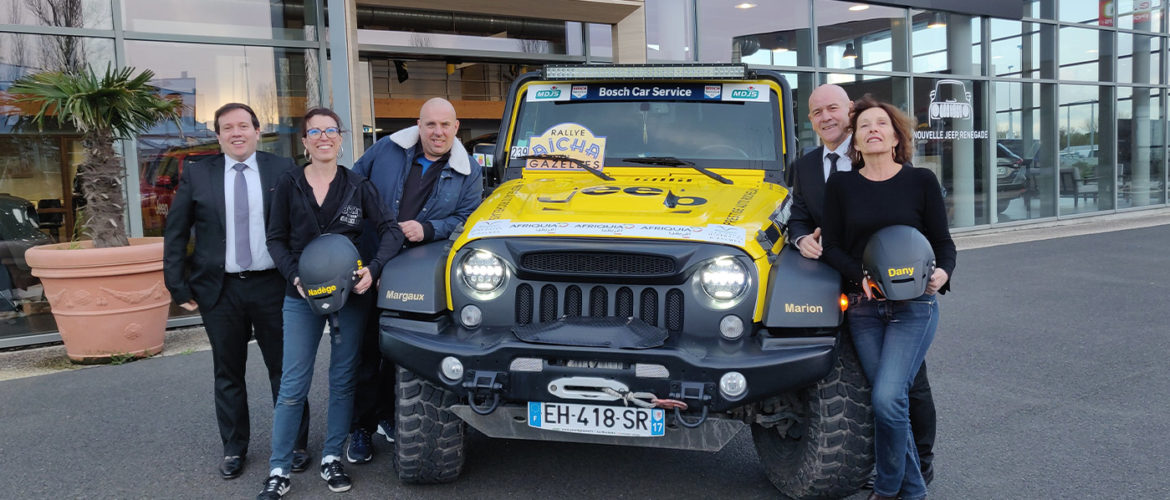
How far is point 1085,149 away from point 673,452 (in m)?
17.0

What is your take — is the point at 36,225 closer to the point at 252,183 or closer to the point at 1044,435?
the point at 252,183

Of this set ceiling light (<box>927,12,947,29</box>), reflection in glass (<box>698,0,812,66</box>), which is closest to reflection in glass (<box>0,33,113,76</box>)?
reflection in glass (<box>698,0,812,66</box>)

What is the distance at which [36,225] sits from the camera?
8312mm

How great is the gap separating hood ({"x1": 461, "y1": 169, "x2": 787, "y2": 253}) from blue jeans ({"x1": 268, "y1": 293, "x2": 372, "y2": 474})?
0.76 metres

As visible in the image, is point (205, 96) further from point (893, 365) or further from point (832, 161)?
point (893, 365)

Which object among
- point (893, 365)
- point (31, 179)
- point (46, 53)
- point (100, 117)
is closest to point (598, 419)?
point (893, 365)

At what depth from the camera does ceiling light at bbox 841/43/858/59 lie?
14648 mm

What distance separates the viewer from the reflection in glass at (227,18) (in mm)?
8656

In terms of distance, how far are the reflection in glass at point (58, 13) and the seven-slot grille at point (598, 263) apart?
21.9 ft

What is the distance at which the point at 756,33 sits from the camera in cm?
1384

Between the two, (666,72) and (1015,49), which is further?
(1015,49)

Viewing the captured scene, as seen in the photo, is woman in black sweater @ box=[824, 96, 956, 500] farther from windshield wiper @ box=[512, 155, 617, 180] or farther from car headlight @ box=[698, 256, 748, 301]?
windshield wiper @ box=[512, 155, 617, 180]

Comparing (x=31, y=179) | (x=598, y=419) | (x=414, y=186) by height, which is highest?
(x=31, y=179)

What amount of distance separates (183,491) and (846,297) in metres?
3.15
